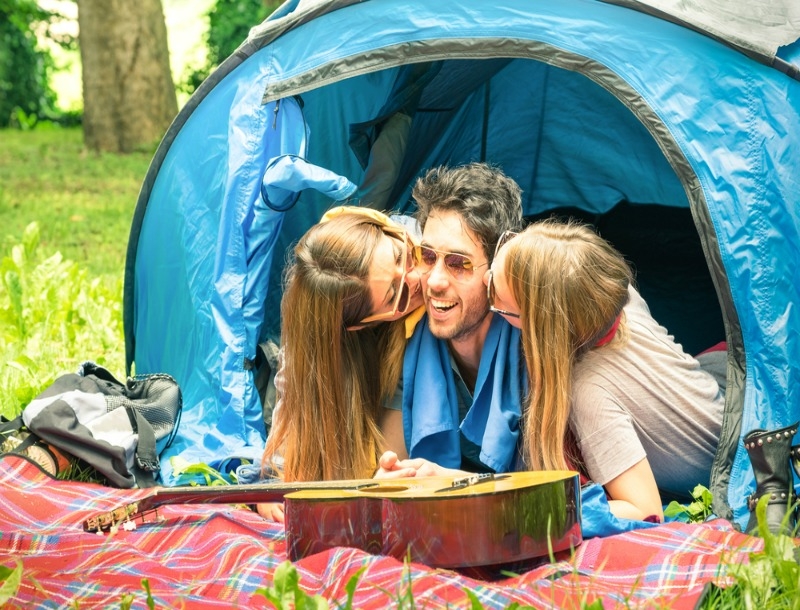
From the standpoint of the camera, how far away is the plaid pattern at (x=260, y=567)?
204 centimetres

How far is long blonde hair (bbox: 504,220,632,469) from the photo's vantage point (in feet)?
8.27

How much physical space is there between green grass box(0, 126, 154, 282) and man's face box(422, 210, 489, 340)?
9.01 feet

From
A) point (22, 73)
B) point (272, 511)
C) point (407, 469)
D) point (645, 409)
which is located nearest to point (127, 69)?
point (22, 73)

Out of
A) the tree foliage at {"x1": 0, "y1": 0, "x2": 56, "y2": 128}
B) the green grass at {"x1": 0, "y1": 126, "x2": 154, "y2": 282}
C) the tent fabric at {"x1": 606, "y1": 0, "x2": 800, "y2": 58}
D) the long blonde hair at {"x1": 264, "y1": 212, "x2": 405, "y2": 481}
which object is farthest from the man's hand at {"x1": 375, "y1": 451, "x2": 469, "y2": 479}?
the tree foliage at {"x1": 0, "y1": 0, "x2": 56, "y2": 128}

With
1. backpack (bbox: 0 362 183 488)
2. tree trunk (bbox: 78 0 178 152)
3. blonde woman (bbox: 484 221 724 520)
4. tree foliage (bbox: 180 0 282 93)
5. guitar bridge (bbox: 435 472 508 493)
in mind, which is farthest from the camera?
tree foliage (bbox: 180 0 282 93)

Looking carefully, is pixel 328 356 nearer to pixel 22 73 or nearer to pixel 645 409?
pixel 645 409

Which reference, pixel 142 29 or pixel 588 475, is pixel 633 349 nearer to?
pixel 588 475

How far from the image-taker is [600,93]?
3.84 metres

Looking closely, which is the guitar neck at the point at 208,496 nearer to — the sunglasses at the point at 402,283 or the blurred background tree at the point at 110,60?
the sunglasses at the point at 402,283

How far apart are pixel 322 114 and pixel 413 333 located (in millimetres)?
984

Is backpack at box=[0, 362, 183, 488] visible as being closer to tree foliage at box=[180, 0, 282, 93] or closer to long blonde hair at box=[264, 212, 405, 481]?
long blonde hair at box=[264, 212, 405, 481]

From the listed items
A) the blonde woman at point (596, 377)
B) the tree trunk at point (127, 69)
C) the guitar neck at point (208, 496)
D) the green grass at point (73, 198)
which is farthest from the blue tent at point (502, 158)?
the tree trunk at point (127, 69)

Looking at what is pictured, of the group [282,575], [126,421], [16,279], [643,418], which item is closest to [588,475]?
[643,418]

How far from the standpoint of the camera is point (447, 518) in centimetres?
210
